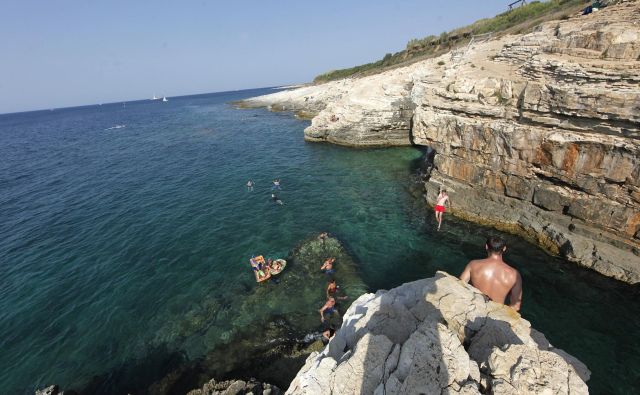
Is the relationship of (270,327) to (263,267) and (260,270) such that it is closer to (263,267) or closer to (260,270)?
(260,270)

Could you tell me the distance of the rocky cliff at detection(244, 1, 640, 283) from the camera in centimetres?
1279

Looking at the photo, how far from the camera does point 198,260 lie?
17891 mm

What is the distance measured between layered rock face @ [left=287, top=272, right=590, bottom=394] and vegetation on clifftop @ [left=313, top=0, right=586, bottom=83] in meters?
35.2

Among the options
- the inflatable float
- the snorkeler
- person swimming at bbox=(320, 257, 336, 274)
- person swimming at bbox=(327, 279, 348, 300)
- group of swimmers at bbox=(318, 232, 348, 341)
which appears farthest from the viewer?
the snorkeler

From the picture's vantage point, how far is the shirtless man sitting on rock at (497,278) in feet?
24.3

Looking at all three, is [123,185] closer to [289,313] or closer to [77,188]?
[77,188]

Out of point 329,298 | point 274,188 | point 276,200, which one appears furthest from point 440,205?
point 274,188

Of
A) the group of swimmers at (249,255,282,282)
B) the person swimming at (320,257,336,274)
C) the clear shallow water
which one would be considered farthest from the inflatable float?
the person swimming at (320,257,336,274)

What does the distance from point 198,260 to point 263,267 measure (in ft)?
15.5

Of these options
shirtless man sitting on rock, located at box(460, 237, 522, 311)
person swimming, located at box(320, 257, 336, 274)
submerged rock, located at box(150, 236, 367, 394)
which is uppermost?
shirtless man sitting on rock, located at box(460, 237, 522, 311)

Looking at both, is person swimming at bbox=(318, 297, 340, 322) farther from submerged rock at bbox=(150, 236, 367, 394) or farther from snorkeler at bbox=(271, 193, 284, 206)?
snorkeler at bbox=(271, 193, 284, 206)

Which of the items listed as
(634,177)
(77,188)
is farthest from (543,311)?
(77,188)

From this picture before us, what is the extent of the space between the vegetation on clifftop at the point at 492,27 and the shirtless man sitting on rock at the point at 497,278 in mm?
33456

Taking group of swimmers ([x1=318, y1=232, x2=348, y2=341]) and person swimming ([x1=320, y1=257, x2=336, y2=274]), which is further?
person swimming ([x1=320, y1=257, x2=336, y2=274])
